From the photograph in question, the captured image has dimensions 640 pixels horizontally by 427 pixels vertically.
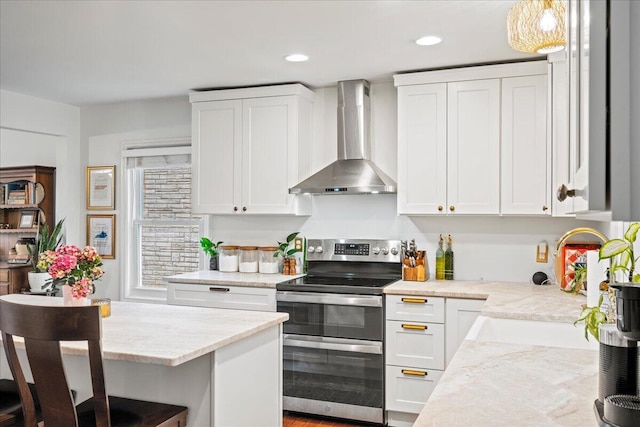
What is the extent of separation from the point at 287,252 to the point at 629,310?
11.6 feet

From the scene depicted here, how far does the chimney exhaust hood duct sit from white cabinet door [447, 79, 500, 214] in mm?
497

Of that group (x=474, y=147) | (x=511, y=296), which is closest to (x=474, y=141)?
(x=474, y=147)

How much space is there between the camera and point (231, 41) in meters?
3.34

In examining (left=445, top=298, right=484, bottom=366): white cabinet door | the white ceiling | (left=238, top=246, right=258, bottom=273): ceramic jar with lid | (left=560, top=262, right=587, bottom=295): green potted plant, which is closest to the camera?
the white ceiling

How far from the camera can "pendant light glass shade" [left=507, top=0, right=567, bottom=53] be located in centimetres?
200

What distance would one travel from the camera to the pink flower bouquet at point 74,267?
2344 mm

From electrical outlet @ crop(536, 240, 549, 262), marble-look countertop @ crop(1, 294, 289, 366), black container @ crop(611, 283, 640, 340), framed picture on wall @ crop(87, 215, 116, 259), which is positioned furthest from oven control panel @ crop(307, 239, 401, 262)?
black container @ crop(611, 283, 640, 340)

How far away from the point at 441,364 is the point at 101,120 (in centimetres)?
387

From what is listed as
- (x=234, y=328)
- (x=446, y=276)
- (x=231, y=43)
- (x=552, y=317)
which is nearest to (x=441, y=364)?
(x=446, y=276)

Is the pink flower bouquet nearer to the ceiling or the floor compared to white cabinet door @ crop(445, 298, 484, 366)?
nearer to the ceiling

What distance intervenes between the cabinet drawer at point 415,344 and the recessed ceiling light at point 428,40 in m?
1.76

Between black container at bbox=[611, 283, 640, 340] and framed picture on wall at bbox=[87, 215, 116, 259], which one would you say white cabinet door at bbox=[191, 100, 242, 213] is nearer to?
framed picture on wall at bbox=[87, 215, 116, 259]

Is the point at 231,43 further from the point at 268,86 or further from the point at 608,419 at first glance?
the point at 608,419

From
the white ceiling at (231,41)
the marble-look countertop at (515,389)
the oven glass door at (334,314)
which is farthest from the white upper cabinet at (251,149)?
the marble-look countertop at (515,389)
